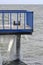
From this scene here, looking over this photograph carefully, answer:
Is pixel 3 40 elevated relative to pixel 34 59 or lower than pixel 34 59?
elevated

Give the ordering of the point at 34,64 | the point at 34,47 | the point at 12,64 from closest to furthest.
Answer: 1. the point at 12,64
2. the point at 34,64
3. the point at 34,47

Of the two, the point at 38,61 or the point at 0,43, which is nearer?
the point at 0,43

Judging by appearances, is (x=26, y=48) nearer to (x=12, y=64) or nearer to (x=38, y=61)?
(x=38, y=61)

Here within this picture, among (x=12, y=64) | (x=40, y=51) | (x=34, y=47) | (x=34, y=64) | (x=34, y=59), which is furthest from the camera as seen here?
(x=34, y=47)

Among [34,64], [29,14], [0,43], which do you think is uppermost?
[29,14]

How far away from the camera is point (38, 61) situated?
12391mm

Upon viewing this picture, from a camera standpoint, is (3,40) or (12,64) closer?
(3,40)

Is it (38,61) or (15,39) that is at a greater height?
(15,39)

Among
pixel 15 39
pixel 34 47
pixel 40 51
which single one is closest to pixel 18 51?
pixel 15 39

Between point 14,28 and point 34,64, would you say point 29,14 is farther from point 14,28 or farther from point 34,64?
point 34,64

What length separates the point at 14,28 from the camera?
9.31m

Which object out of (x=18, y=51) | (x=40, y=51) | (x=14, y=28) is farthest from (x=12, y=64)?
(x=40, y=51)

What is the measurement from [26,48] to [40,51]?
945 mm

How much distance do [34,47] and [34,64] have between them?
4.33 metres
